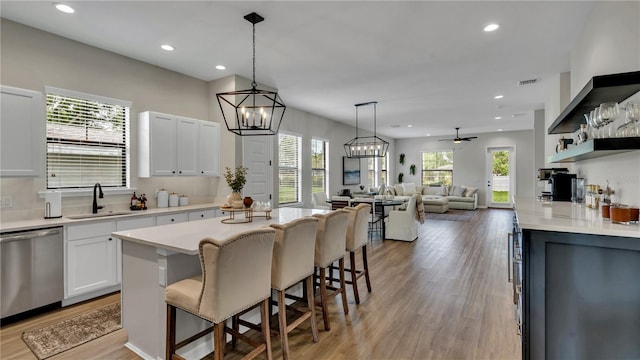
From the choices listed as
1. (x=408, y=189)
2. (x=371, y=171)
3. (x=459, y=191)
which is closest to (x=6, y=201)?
(x=371, y=171)

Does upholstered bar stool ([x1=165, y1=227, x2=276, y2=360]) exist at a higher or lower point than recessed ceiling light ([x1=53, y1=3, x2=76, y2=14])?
lower

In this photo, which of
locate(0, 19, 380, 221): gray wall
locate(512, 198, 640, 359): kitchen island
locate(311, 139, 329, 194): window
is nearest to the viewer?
locate(512, 198, 640, 359): kitchen island

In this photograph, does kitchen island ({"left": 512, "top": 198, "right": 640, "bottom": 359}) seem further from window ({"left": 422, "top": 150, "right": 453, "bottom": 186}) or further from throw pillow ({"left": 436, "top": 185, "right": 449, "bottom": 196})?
window ({"left": 422, "top": 150, "right": 453, "bottom": 186})

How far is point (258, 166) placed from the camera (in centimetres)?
521

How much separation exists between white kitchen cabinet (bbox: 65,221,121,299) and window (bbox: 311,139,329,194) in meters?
4.86

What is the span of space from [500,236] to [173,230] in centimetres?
646

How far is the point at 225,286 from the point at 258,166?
Answer: 143 inches

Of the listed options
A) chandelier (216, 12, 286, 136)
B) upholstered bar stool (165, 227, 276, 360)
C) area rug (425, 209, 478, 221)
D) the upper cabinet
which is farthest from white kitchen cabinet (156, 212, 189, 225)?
area rug (425, 209, 478, 221)

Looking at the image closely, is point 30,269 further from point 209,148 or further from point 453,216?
point 453,216

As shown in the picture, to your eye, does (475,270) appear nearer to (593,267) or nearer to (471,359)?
(471,359)

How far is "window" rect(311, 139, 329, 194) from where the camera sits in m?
7.77

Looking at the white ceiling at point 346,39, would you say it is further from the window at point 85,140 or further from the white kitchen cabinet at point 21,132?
the white kitchen cabinet at point 21,132

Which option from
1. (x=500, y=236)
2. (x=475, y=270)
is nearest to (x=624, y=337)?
(x=475, y=270)

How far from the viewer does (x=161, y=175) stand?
4137 mm
